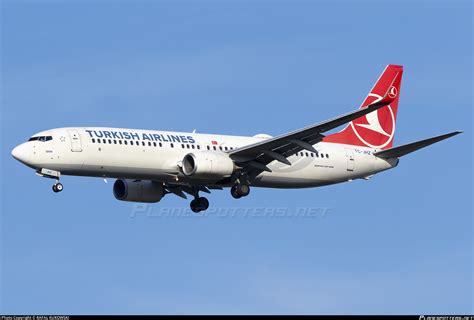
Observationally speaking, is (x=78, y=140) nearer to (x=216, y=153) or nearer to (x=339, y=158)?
(x=216, y=153)

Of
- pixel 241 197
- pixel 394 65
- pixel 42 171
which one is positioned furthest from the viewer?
pixel 394 65

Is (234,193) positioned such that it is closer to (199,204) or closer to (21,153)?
(199,204)

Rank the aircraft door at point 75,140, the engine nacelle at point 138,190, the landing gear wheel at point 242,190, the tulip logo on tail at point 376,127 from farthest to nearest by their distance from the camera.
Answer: the tulip logo on tail at point 376,127 < the engine nacelle at point 138,190 < the landing gear wheel at point 242,190 < the aircraft door at point 75,140

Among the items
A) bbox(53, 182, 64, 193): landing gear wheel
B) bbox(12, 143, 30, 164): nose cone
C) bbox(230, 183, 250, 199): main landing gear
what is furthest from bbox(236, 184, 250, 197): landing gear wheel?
bbox(12, 143, 30, 164): nose cone

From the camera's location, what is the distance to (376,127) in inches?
2950

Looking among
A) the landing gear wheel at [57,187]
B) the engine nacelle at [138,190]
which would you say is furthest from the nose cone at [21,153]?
the engine nacelle at [138,190]

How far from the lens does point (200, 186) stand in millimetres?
69500

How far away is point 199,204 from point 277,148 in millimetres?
7116

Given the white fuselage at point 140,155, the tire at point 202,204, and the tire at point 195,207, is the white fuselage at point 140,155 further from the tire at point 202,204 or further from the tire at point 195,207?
the tire at point 195,207

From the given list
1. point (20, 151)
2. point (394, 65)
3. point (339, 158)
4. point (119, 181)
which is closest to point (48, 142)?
point (20, 151)

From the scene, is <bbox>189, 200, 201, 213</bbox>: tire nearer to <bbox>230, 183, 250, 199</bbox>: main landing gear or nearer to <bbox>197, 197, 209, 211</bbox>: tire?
<bbox>197, 197, 209, 211</bbox>: tire

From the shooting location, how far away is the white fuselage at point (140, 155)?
63875 mm

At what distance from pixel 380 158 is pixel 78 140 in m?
18.9

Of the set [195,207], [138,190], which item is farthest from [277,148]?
[138,190]
